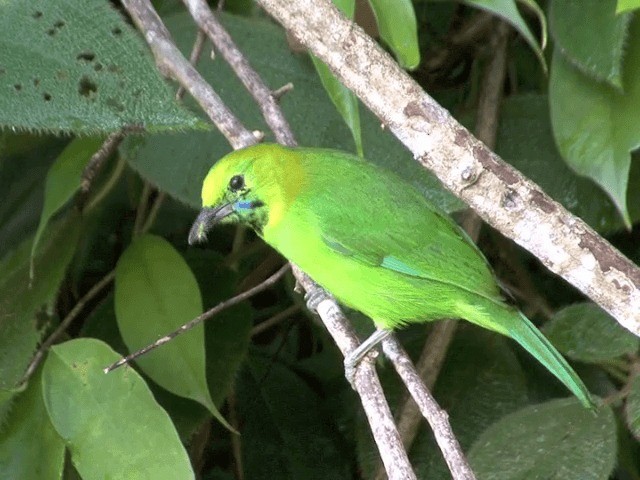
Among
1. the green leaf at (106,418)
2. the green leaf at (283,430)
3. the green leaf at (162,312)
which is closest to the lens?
the green leaf at (106,418)

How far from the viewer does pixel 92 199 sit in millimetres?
2047

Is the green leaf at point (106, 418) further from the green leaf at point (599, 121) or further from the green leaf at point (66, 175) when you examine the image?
the green leaf at point (599, 121)

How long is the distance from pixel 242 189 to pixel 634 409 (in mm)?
766

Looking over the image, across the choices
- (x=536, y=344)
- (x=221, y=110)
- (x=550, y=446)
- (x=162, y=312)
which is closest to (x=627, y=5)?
(x=536, y=344)

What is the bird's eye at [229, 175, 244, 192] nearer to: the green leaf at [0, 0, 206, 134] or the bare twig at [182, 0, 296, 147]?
the bare twig at [182, 0, 296, 147]

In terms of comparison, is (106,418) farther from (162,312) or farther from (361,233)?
(361,233)

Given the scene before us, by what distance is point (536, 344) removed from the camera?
1.52m

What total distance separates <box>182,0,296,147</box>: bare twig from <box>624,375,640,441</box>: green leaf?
2.46 feet

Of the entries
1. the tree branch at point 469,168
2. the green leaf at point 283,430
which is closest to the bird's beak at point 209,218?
the tree branch at point 469,168

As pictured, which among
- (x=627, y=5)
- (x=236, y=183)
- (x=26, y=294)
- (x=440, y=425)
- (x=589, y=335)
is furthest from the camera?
(x=26, y=294)

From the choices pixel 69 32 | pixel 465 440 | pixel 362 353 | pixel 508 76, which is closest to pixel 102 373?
pixel 362 353

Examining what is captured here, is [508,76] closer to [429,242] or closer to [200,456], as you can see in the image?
[429,242]

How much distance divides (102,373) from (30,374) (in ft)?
0.73

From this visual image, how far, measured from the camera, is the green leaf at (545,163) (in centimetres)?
199
